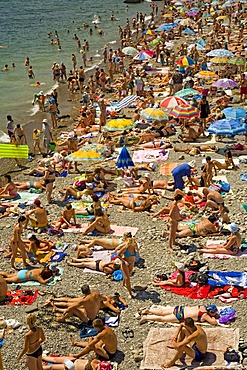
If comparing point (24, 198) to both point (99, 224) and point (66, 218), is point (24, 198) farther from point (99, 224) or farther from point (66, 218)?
point (99, 224)

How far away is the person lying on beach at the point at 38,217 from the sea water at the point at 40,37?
11479mm

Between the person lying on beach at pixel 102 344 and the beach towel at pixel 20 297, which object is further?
the beach towel at pixel 20 297

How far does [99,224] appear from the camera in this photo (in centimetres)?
1283

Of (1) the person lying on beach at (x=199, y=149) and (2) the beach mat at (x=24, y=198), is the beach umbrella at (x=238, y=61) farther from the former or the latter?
(2) the beach mat at (x=24, y=198)

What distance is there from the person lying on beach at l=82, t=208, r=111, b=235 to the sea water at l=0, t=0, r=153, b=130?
12541 mm

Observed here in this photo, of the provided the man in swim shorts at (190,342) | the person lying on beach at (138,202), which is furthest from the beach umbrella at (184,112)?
the man in swim shorts at (190,342)

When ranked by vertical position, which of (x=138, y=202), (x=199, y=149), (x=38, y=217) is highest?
(x=38, y=217)

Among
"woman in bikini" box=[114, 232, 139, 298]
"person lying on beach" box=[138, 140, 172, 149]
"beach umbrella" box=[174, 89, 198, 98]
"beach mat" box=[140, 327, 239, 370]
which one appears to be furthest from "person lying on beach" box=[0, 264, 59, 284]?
"beach umbrella" box=[174, 89, 198, 98]

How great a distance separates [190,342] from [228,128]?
968 centimetres

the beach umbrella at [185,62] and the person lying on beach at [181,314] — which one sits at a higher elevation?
the person lying on beach at [181,314]

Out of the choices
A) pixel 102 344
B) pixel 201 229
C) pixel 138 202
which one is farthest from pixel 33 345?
pixel 138 202

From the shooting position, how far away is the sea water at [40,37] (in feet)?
96.7

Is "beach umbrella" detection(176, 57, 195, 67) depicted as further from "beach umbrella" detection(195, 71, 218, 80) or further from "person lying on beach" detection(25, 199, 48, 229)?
"person lying on beach" detection(25, 199, 48, 229)

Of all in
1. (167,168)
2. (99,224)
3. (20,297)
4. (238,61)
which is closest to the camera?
(20,297)
